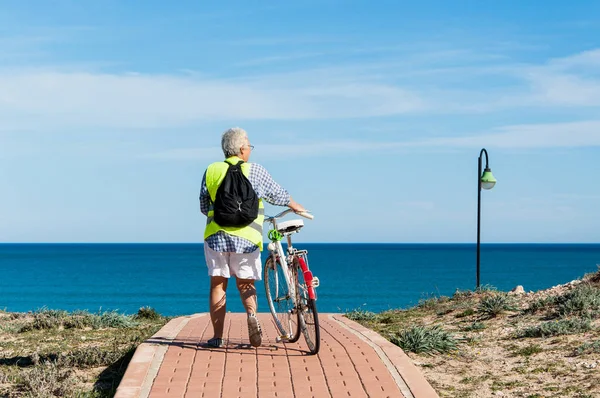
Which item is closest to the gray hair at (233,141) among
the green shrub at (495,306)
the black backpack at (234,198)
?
the black backpack at (234,198)

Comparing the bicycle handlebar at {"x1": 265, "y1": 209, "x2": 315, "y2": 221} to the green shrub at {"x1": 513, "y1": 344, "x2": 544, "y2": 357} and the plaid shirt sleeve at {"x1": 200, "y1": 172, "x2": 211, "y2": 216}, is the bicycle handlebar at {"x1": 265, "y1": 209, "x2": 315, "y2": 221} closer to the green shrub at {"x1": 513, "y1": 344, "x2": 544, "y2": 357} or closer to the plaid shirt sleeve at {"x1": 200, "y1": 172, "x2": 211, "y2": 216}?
the plaid shirt sleeve at {"x1": 200, "y1": 172, "x2": 211, "y2": 216}

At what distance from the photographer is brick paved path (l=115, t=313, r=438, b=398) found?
695cm

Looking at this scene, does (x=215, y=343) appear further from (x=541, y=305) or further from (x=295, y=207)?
(x=541, y=305)

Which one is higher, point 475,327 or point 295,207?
point 295,207

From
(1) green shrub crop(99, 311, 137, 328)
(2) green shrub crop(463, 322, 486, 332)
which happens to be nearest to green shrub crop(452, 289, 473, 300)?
(2) green shrub crop(463, 322, 486, 332)

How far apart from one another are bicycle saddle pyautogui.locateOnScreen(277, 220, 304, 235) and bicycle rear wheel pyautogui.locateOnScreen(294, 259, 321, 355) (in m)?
0.32

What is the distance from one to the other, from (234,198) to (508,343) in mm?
4050

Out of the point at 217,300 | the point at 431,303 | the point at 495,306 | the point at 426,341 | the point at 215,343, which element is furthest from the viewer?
the point at 431,303

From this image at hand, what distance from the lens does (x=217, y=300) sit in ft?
28.4

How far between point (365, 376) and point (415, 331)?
95.7 inches

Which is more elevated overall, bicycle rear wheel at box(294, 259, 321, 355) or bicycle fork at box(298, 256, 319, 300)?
bicycle fork at box(298, 256, 319, 300)

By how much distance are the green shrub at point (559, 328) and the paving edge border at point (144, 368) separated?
14.2ft

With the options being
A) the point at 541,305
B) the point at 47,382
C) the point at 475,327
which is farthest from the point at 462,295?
the point at 47,382

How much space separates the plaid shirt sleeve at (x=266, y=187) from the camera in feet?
27.1
